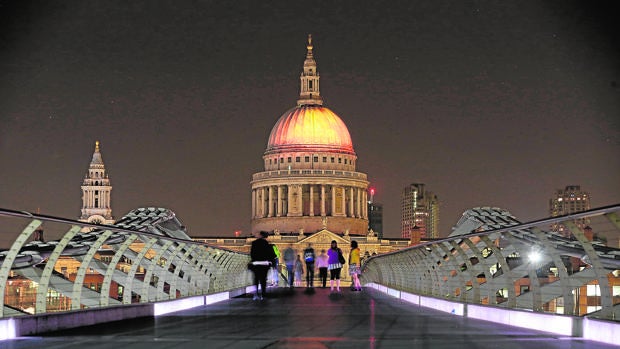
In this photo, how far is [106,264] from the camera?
85.6ft

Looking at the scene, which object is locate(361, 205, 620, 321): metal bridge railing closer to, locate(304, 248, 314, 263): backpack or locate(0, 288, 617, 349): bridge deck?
locate(0, 288, 617, 349): bridge deck

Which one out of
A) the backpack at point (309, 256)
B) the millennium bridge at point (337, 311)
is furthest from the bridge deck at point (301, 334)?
the backpack at point (309, 256)

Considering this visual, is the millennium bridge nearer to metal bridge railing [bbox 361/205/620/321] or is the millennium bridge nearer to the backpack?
metal bridge railing [bbox 361/205/620/321]

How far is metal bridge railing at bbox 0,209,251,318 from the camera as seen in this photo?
16875mm

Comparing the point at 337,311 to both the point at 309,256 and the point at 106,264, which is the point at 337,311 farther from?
the point at 309,256

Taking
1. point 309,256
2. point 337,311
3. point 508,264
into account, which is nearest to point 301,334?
point 337,311

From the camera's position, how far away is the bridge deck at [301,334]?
49.4 ft

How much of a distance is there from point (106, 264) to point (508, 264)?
865cm

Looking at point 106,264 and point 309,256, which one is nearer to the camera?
point 106,264

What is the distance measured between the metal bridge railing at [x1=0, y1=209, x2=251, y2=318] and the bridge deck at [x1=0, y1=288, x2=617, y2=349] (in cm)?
76

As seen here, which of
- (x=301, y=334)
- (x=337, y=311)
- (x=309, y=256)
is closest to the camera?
(x=301, y=334)

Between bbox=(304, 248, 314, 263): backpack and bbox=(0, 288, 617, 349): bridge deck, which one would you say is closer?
bbox=(0, 288, 617, 349): bridge deck

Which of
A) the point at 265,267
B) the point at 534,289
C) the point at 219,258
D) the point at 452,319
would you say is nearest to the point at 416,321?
the point at 452,319

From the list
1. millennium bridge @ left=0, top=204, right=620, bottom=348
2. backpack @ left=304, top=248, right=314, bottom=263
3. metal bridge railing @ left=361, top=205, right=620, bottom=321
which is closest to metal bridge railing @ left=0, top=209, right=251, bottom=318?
millennium bridge @ left=0, top=204, right=620, bottom=348
